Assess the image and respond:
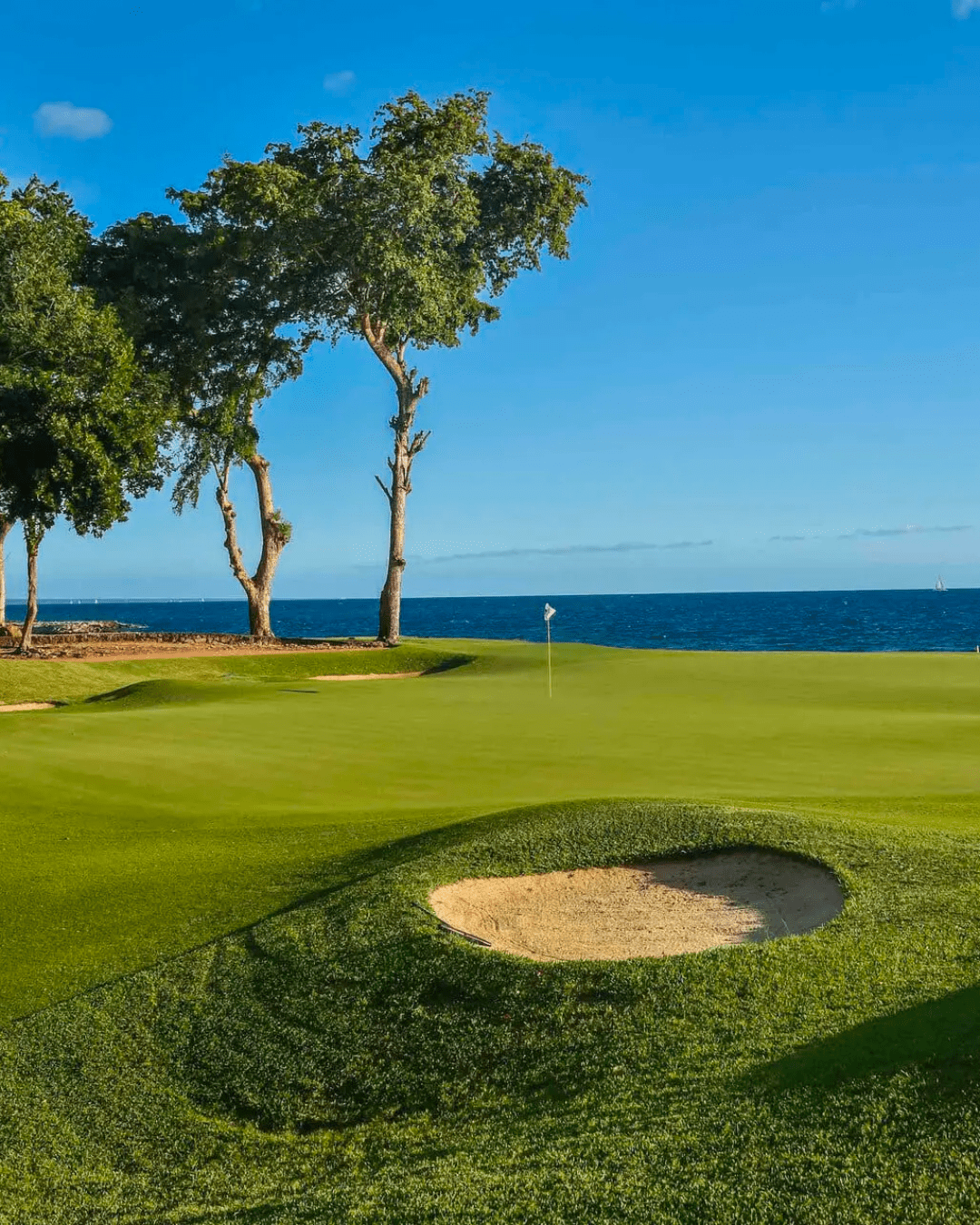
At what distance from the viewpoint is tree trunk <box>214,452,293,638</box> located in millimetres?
42844

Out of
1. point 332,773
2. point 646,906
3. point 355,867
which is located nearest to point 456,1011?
point 646,906

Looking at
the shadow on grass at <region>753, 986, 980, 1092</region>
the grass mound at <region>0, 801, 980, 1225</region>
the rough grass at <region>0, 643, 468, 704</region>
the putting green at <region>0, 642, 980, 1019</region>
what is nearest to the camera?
the grass mound at <region>0, 801, 980, 1225</region>

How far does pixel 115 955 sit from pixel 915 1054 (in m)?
6.00

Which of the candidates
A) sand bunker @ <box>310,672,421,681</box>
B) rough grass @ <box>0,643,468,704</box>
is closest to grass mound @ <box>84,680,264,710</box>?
rough grass @ <box>0,643,468,704</box>

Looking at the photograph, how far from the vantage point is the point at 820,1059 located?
557 centimetres

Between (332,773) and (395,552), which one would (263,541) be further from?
(332,773)

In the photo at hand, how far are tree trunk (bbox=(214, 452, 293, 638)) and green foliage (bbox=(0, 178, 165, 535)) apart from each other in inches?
326

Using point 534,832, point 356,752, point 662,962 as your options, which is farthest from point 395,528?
point 662,962

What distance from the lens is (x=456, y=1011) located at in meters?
7.19

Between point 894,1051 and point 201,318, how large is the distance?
128ft

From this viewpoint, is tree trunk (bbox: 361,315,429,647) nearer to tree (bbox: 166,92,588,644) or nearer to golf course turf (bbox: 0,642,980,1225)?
tree (bbox: 166,92,588,644)

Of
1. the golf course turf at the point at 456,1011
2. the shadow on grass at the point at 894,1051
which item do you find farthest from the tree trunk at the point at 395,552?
the shadow on grass at the point at 894,1051

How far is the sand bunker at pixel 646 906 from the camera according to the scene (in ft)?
27.7

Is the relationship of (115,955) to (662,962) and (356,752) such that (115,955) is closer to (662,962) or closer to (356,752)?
(662,962)
